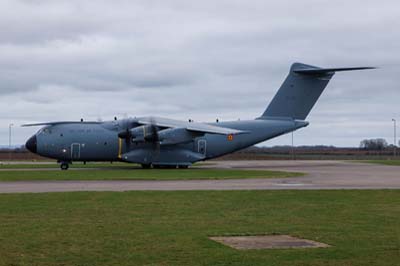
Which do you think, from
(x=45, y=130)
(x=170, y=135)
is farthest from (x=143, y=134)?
(x=45, y=130)

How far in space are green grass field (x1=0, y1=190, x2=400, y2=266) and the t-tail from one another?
29.1 m

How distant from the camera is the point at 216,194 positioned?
21.3 meters

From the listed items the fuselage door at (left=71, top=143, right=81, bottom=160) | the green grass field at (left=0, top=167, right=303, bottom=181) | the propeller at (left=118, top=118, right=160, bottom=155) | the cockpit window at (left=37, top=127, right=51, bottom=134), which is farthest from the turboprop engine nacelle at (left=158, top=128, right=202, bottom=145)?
the green grass field at (left=0, top=167, right=303, bottom=181)

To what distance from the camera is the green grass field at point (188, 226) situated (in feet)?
32.4

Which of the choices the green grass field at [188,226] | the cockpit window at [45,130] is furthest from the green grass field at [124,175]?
the green grass field at [188,226]

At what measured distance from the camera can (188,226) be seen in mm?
13445

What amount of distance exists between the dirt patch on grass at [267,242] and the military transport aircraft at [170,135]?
Answer: 3260cm

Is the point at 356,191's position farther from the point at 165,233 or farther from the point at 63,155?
the point at 63,155

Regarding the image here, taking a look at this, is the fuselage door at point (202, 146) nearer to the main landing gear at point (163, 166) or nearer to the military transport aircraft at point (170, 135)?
the military transport aircraft at point (170, 135)

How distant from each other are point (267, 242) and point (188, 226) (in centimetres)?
247

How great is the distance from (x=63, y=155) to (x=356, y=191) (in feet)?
95.8

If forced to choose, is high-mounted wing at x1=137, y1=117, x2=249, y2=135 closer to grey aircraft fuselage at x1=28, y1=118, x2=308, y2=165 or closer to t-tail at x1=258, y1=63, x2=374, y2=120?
grey aircraft fuselage at x1=28, y1=118, x2=308, y2=165

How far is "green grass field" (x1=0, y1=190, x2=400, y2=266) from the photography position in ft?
32.4

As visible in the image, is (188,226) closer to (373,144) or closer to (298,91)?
(298,91)
